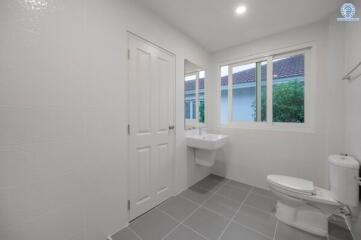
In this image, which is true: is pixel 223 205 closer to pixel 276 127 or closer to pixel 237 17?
pixel 276 127

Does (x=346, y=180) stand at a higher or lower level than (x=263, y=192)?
higher

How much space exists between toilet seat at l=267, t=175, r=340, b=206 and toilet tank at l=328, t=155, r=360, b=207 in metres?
0.08

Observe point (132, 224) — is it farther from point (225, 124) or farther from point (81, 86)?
point (225, 124)

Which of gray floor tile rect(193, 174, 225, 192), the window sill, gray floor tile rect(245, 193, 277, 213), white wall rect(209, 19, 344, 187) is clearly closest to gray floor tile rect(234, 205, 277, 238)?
gray floor tile rect(245, 193, 277, 213)

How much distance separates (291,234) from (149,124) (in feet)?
6.57

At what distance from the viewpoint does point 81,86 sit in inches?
48.9

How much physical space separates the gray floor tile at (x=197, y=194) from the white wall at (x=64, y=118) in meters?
1.00

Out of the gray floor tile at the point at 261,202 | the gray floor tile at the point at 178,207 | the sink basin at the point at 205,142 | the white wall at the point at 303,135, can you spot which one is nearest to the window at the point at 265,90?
the white wall at the point at 303,135

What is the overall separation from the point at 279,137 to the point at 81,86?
A: 278 cm

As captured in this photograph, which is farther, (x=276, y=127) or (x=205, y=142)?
(x=276, y=127)

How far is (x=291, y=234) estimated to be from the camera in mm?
1521

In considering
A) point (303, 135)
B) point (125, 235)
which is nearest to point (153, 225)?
point (125, 235)

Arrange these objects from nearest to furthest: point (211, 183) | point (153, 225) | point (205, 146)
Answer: point (153, 225)
point (205, 146)
point (211, 183)

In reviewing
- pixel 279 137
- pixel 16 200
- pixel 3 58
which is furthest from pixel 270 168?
pixel 3 58
